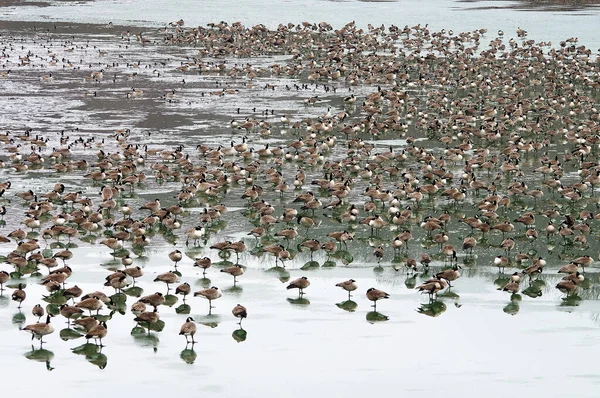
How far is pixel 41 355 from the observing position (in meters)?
15.2

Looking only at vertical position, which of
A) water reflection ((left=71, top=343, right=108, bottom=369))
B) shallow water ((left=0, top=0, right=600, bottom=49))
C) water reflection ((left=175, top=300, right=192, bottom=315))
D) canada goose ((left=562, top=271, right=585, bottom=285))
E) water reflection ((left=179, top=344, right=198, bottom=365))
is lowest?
water reflection ((left=71, top=343, right=108, bottom=369))

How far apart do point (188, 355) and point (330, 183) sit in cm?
988

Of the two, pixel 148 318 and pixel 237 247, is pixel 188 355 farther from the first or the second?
pixel 237 247

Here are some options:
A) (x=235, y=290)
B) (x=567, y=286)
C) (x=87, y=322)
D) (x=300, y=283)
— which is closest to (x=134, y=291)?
(x=235, y=290)

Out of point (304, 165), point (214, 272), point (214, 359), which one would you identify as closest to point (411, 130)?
point (304, 165)

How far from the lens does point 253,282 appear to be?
18766 mm

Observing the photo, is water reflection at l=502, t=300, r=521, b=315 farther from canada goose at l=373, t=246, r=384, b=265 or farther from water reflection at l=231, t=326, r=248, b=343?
water reflection at l=231, t=326, r=248, b=343

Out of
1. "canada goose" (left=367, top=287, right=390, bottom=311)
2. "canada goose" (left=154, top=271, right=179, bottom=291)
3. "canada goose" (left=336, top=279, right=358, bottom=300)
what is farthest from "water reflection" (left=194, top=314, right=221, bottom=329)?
"canada goose" (left=367, top=287, right=390, bottom=311)

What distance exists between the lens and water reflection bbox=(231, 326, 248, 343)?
1602 centimetres

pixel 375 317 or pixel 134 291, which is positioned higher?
pixel 375 317

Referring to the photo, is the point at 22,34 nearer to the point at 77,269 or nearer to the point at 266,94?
the point at 266,94

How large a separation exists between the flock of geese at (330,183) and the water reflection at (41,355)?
1.19 ft

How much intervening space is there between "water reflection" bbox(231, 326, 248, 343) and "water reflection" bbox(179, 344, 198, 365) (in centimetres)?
80

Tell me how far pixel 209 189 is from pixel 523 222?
713 centimetres
